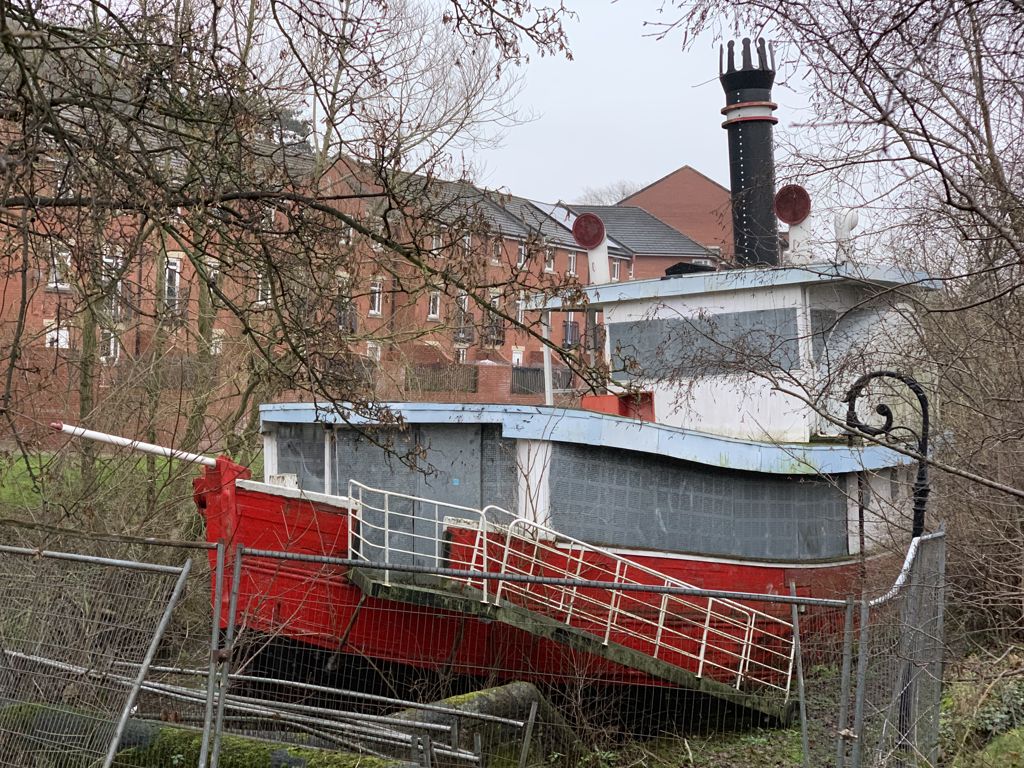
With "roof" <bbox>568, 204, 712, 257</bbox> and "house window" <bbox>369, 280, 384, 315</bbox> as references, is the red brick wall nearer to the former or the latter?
"roof" <bbox>568, 204, 712, 257</bbox>

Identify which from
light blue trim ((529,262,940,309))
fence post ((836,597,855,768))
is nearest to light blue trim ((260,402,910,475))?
light blue trim ((529,262,940,309))

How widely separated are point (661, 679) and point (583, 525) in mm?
1675

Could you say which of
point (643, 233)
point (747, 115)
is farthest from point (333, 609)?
point (643, 233)

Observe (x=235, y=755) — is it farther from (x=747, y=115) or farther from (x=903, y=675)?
(x=747, y=115)

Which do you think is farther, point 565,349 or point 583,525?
point 583,525

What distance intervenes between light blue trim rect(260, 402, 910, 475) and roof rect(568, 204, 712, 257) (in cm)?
4195

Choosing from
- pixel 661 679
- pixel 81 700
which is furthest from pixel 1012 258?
pixel 81 700

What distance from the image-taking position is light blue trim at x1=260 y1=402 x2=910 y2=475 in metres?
10.4

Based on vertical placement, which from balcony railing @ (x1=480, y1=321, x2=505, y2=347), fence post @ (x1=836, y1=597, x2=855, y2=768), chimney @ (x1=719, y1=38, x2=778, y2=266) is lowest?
fence post @ (x1=836, y1=597, x2=855, y2=768)

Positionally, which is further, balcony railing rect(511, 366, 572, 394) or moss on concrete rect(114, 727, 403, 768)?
balcony railing rect(511, 366, 572, 394)

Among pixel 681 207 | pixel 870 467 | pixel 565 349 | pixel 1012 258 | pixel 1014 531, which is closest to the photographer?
pixel 565 349

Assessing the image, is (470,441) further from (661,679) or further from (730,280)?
(730,280)

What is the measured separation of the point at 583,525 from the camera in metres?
10.8

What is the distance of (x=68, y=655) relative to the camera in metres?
5.61
